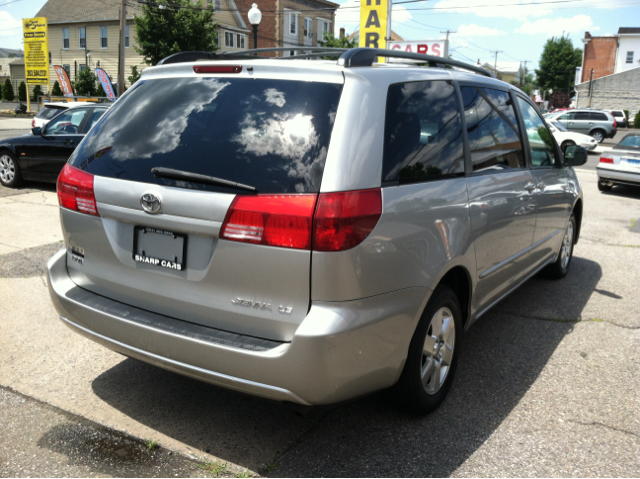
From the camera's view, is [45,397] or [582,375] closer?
[45,397]

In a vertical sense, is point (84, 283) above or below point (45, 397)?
above

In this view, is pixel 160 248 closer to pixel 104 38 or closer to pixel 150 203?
pixel 150 203

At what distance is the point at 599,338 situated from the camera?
15.0 ft

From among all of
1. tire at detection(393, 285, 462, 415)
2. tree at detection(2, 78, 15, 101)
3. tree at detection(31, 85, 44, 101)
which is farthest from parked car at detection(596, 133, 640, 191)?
tree at detection(2, 78, 15, 101)

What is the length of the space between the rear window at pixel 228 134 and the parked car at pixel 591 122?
35273 millimetres

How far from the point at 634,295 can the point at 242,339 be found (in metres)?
4.64

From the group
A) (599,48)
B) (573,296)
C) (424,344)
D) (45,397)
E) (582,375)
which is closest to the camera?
(424,344)

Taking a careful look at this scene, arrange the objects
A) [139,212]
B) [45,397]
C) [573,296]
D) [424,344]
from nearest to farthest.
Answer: [139,212]
[424,344]
[45,397]
[573,296]

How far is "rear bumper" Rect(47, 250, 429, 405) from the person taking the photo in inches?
96.3

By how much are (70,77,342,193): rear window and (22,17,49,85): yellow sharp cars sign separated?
35.0 metres

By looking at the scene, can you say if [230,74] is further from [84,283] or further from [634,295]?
[634,295]

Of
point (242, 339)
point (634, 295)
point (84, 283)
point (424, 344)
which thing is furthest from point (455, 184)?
point (634, 295)

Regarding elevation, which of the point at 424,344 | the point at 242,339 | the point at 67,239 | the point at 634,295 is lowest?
the point at 634,295

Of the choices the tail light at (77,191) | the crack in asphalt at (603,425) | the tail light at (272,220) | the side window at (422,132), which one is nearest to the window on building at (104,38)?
the tail light at (77,191)
